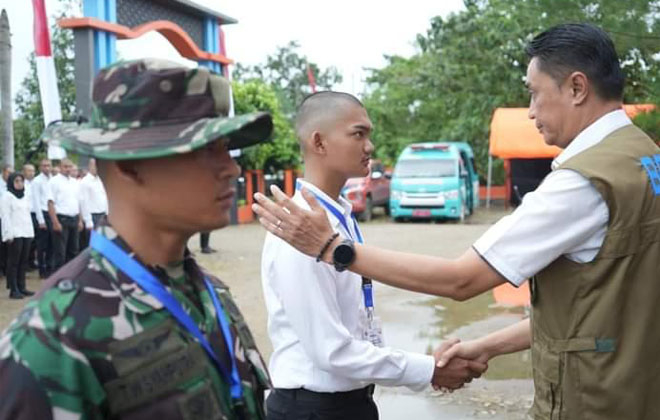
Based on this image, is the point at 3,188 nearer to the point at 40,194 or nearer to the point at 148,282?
the point at 40,194

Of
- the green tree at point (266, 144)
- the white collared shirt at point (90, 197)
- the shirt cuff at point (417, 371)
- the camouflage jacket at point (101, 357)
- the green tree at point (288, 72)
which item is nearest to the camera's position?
the camouflage jacket at point (101, 357)

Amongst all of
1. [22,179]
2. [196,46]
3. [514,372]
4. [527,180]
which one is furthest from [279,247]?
[527,180]

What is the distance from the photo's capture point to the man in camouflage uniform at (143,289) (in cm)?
109

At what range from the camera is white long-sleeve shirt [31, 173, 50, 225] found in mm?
10430

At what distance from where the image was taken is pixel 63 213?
1069 centimetres

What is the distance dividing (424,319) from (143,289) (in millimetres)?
6266

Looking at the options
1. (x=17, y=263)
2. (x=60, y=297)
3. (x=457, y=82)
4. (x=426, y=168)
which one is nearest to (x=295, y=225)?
(x=60, y=297)

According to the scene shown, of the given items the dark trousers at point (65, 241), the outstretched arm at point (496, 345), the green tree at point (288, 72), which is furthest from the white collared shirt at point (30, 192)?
the green tree at point (288, 72)

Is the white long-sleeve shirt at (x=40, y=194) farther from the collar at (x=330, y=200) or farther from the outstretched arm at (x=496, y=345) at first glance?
the outstretched arm at (x=496, y=345)

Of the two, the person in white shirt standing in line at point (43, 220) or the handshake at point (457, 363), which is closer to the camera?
the handshake at point (457, 363)

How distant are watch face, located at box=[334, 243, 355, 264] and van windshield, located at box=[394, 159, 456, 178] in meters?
14.7

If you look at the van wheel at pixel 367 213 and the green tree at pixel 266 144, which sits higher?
the green tree at pixel 266 144

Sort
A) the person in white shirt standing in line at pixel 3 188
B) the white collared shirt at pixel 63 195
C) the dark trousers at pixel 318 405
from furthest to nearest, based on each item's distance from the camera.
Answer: the white collared shirt at pixel 63 195, the person in white shirt standing in line at pixel 3 188, the dark trousers at pixel 318 405

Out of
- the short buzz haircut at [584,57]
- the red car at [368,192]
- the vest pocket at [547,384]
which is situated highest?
the short buzz haircut at [584,57]
